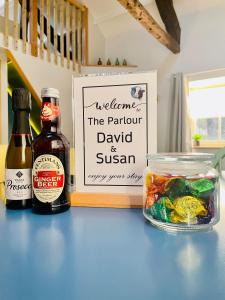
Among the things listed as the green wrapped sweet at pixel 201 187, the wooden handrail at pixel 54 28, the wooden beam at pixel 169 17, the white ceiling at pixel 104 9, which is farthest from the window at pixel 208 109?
the green wrapped sweet at pixel 201 187

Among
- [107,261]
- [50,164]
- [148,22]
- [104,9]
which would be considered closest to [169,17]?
[148,22]

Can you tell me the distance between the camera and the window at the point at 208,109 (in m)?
4.23

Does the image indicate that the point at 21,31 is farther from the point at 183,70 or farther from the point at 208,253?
the point at 208,253

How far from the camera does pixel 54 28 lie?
3850 millimetres

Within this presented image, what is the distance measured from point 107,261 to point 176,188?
18 cm

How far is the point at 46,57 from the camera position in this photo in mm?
3770

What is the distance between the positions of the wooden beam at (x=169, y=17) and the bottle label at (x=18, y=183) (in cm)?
429

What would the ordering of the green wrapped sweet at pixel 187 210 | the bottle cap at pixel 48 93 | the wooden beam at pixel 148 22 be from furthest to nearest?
the wooden beam at pixel 148 22
the bottle cap at pixel 48 93
the green wrapped sweet at pixel 187 210

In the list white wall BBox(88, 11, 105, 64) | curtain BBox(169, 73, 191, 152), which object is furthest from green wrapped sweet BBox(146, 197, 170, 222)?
white wall BBox(88, 11, 105, 64)

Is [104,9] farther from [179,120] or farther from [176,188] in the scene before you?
[176,188]

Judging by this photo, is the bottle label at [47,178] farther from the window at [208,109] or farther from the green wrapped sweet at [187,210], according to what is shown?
the window at [208,109]

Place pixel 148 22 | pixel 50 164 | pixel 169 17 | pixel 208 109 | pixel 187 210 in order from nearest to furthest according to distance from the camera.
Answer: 1. pixel 187 210
2. pixel 50 164
3. pixel 148 22
4. pixel 169 17
5. pixel 208 109

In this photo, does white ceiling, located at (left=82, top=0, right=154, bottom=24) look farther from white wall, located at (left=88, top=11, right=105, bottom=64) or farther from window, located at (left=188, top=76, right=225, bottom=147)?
window, located at (left=188, top=76, right=225, bottom=147)

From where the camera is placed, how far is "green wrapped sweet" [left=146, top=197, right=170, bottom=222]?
1.37ft
